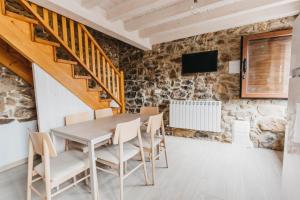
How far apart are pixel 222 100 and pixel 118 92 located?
2225mm

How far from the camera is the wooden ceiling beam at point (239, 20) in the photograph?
259 cm

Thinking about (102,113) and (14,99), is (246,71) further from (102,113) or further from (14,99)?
(14,99)

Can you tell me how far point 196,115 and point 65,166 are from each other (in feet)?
8.89

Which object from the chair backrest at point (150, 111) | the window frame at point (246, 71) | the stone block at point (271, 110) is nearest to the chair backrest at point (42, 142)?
the chair backrest at point (150, 111)

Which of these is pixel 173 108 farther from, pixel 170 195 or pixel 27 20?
pixel 27 20

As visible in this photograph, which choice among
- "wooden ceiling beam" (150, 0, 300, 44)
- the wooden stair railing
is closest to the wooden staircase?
the wooden stair railing

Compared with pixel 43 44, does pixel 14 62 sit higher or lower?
lower

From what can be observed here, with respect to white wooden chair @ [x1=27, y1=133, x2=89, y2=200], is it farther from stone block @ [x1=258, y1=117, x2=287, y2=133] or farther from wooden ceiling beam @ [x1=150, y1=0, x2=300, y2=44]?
stone block @ [x1=258, y1=117, x2=287, y2=133]

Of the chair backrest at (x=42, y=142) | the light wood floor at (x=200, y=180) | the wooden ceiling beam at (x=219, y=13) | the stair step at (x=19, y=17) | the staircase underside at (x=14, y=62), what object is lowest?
the light wood floor at (x=200, y=180)

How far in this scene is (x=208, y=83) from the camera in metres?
3.50

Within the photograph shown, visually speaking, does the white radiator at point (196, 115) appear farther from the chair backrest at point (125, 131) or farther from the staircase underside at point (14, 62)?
the staircase underside at point (14, 62)

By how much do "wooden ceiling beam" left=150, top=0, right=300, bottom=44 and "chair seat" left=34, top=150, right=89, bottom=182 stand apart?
9.45 feet

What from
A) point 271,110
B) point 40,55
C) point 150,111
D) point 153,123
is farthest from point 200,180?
point 40,55

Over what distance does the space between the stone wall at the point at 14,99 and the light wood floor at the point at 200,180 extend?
82 cm
